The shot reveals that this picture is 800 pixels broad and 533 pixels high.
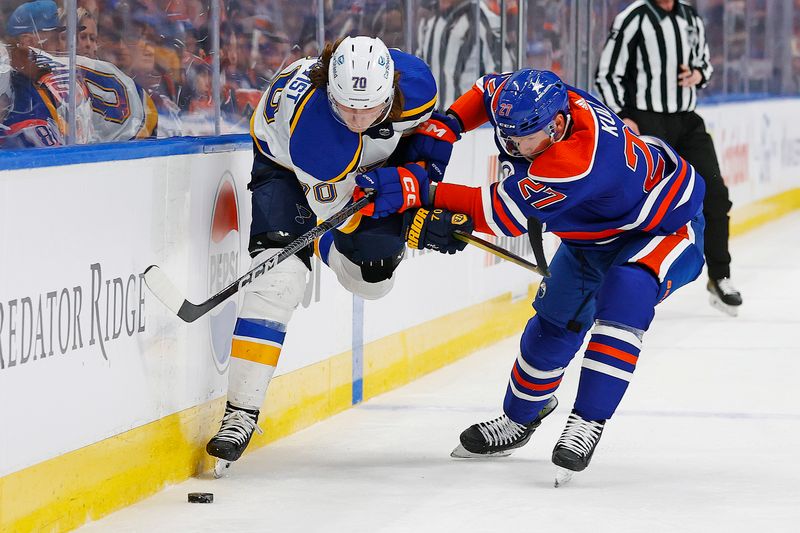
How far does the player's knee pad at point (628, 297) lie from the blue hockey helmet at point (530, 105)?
37cm

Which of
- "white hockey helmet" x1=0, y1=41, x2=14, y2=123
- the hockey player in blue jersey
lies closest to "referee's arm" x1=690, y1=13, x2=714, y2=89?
the hockey player in blue jersey

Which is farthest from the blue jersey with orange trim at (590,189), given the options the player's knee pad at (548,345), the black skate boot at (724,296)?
the black skate boot at (724,296)

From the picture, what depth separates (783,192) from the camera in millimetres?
10969

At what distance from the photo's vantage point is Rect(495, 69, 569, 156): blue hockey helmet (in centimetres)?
332

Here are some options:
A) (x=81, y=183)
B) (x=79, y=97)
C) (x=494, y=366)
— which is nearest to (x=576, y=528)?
(x=81, y=183)

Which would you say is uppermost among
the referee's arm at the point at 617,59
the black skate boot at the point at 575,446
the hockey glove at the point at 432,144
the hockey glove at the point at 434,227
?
the referee's arm at the point at 617,59

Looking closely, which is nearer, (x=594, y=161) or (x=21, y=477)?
(x=21, y=477)

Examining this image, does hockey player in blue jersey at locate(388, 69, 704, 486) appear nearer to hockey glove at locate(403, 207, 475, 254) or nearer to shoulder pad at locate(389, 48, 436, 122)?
hockey glove at locate(403, 207, 475, 254)

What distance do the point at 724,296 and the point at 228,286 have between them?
136 inches

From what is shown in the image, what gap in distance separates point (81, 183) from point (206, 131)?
95 cm

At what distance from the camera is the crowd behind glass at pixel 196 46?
10.9ft

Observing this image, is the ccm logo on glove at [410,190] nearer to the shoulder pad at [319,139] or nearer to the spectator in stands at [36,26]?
the shoulder pad at [319,139]

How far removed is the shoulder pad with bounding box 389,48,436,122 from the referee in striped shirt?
2.96m

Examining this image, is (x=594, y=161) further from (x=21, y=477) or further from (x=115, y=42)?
(x=21, y=477)
